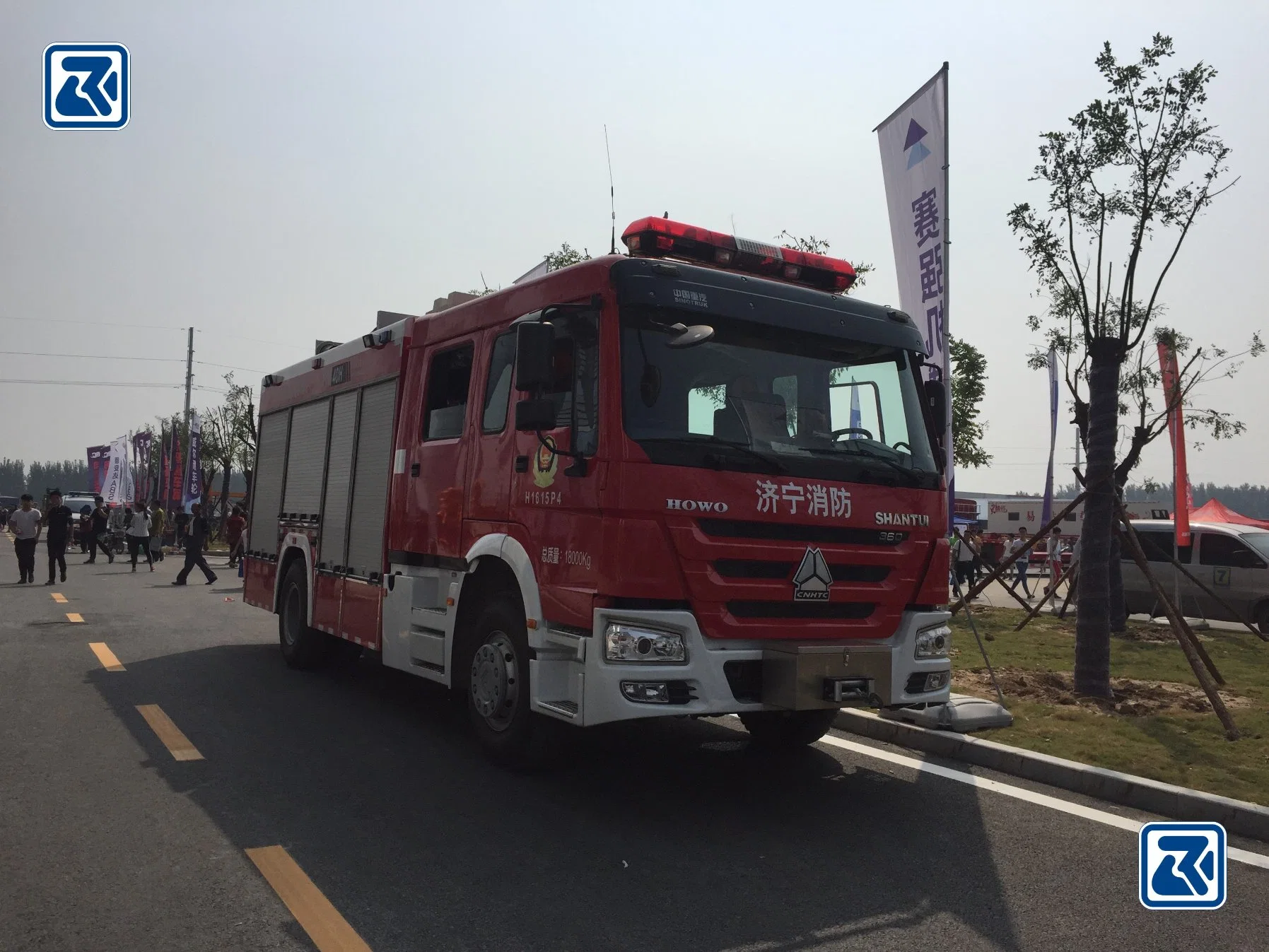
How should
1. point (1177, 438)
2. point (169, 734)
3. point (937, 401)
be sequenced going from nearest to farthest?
point (937, 401) → point (169, 734) → point (1177, 438)

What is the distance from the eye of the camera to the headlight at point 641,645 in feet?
18.0

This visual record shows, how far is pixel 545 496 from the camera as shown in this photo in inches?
241

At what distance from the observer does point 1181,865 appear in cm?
528

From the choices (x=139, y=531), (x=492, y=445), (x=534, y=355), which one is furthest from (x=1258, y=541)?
(x=139, y=531)

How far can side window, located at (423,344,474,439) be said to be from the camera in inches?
288

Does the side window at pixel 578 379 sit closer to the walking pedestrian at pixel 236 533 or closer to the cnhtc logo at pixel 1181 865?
the cnhtc logo at pixel 1181 865

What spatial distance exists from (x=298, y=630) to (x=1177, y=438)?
39.8 ft

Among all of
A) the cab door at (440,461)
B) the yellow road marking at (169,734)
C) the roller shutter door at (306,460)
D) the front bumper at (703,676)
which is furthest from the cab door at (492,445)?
the roller shutter door at (306,460)

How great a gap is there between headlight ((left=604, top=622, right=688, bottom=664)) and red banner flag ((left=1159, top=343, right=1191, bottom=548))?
10423 millimetres

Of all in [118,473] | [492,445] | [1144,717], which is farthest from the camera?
[118,473]

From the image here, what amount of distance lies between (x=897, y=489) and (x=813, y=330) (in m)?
1.05

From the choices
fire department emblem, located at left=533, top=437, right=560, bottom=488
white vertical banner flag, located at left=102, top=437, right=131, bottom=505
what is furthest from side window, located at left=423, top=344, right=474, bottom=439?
white vertical banner flag, located at left=102, top=437, right=131, bottom=505

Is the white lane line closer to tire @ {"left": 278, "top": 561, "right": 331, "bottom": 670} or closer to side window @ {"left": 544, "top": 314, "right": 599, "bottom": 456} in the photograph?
side window @ {"left": 544, "top": 314, "right": 599, "bottom": 456}

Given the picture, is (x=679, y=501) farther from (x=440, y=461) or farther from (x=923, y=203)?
(x=923, y=203)
